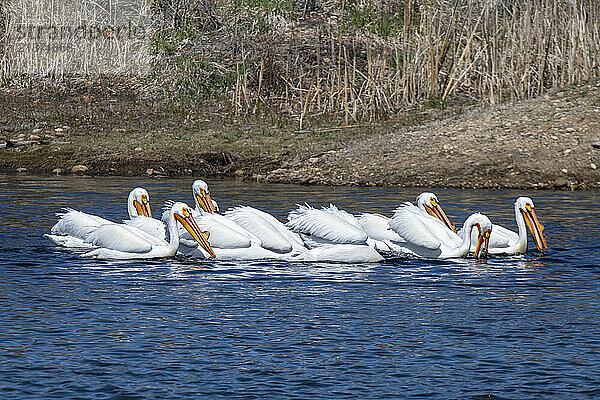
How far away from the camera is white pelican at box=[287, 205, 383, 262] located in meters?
12.3

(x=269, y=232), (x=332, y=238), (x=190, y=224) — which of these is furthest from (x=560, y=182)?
(x=190, y=224)

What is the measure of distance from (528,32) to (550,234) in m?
10.9

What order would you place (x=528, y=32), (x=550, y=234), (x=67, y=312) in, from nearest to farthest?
(x=67, y=312) < (x=550, y=234) < (x=528, y=32)

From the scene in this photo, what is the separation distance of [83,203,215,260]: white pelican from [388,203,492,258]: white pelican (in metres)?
2.27

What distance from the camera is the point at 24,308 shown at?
9.56 meters

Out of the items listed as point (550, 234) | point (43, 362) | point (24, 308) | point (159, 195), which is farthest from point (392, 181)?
point (43, 362)

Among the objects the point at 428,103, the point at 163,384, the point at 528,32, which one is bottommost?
the point at 163,384

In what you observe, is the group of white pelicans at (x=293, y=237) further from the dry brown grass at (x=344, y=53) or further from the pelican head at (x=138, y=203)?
→ the dry brown grass at (x=344, y=53)

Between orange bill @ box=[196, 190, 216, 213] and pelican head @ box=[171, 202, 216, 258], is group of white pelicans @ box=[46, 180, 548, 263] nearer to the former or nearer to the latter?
pelican head @ box=[171, 202, 216, 258]

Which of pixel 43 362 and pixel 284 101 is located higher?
pixel 284 101

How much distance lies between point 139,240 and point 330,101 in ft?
45.8

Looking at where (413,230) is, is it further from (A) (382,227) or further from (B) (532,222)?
(B) (532,222)

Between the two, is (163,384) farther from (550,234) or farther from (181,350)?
(550,234)

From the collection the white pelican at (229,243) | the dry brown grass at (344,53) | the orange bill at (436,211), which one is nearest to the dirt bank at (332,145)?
the dry brown grass at (344,53)
